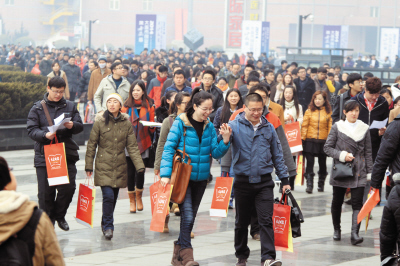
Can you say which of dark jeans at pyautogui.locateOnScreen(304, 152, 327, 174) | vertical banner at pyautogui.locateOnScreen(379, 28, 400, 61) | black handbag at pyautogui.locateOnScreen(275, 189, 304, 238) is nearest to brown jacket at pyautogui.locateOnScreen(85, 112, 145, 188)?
black handbag at pyautogui.locateOnScreen(275, 189, 304, 238)

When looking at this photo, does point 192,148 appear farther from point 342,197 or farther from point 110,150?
point 342,197

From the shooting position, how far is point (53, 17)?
229ft

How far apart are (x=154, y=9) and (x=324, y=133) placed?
58.4 meters

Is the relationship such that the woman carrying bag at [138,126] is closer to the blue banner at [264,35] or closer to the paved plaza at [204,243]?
the paved plaza at [204,243]

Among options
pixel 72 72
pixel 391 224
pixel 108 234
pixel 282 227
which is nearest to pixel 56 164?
pixel 108 234

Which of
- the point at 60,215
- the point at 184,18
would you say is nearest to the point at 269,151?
the point at 60,215

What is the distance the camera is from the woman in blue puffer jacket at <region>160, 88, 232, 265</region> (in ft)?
20.3

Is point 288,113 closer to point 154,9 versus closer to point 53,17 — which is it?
point 154,9

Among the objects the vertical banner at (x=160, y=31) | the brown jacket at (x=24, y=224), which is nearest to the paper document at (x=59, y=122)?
the brown jacket at (x=24, y=224)

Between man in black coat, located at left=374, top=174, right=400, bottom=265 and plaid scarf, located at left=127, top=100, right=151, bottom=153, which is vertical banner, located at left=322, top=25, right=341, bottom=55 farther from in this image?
man in black coat, located at left=374, top=174, right=400, bottom=265

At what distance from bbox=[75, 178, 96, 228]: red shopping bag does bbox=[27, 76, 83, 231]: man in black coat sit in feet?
0.90

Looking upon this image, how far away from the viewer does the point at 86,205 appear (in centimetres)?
714

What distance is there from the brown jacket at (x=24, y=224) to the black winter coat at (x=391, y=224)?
105 inches

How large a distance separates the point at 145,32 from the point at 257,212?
109 ft
